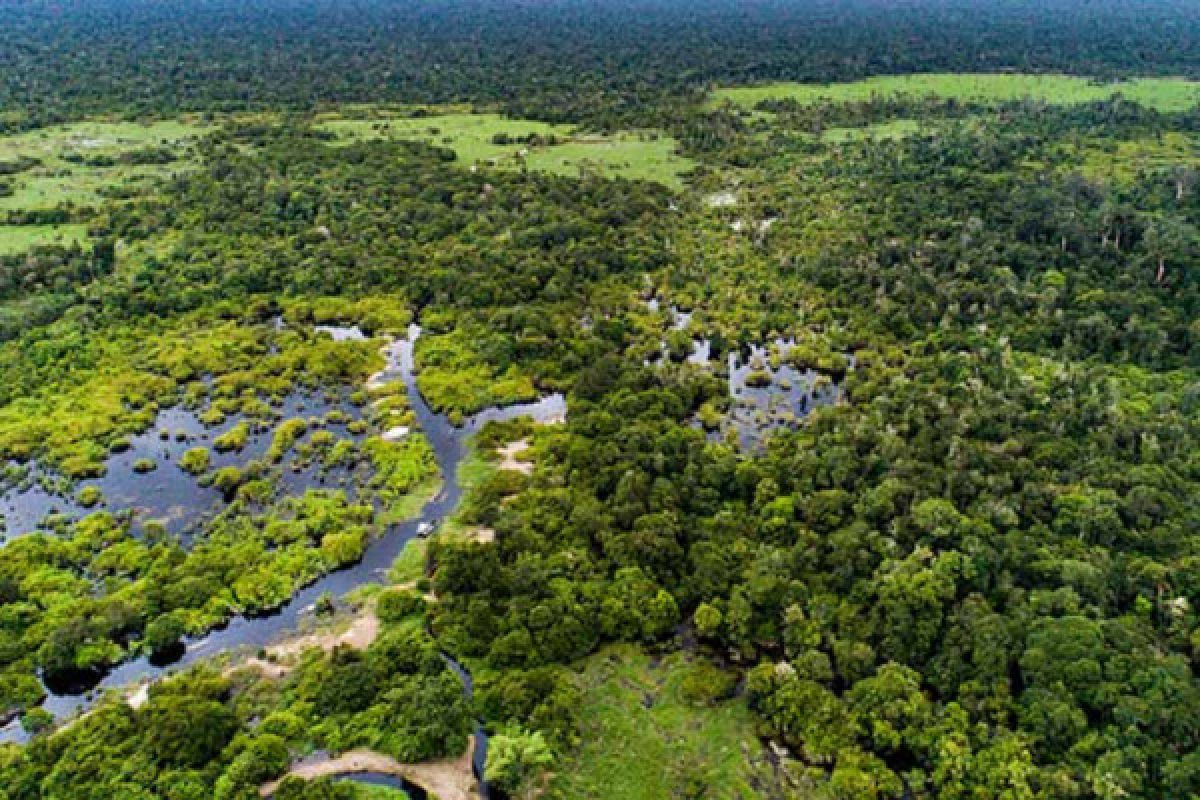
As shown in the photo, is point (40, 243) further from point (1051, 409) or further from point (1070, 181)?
point (1070, 181)

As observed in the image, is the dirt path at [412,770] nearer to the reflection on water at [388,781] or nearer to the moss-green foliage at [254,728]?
the reflection on water at [388,781]

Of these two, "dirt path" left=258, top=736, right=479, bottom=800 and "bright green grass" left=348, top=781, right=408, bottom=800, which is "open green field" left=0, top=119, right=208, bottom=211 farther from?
"bright green grass" left=348, top=781, right=408, bottom=800

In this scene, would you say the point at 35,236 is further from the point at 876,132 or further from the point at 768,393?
the point at 876,132

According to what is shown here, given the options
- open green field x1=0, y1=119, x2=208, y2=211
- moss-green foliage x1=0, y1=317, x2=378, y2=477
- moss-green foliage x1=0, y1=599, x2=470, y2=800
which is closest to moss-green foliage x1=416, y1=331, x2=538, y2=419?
moss-green foliage x1=0, y1=317, x2=378, y2=477

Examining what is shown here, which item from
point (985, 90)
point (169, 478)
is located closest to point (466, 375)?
Answer: point (169, 478)

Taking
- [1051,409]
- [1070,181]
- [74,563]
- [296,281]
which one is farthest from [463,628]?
[1070,181]

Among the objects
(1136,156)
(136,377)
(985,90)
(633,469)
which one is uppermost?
(985,90)
